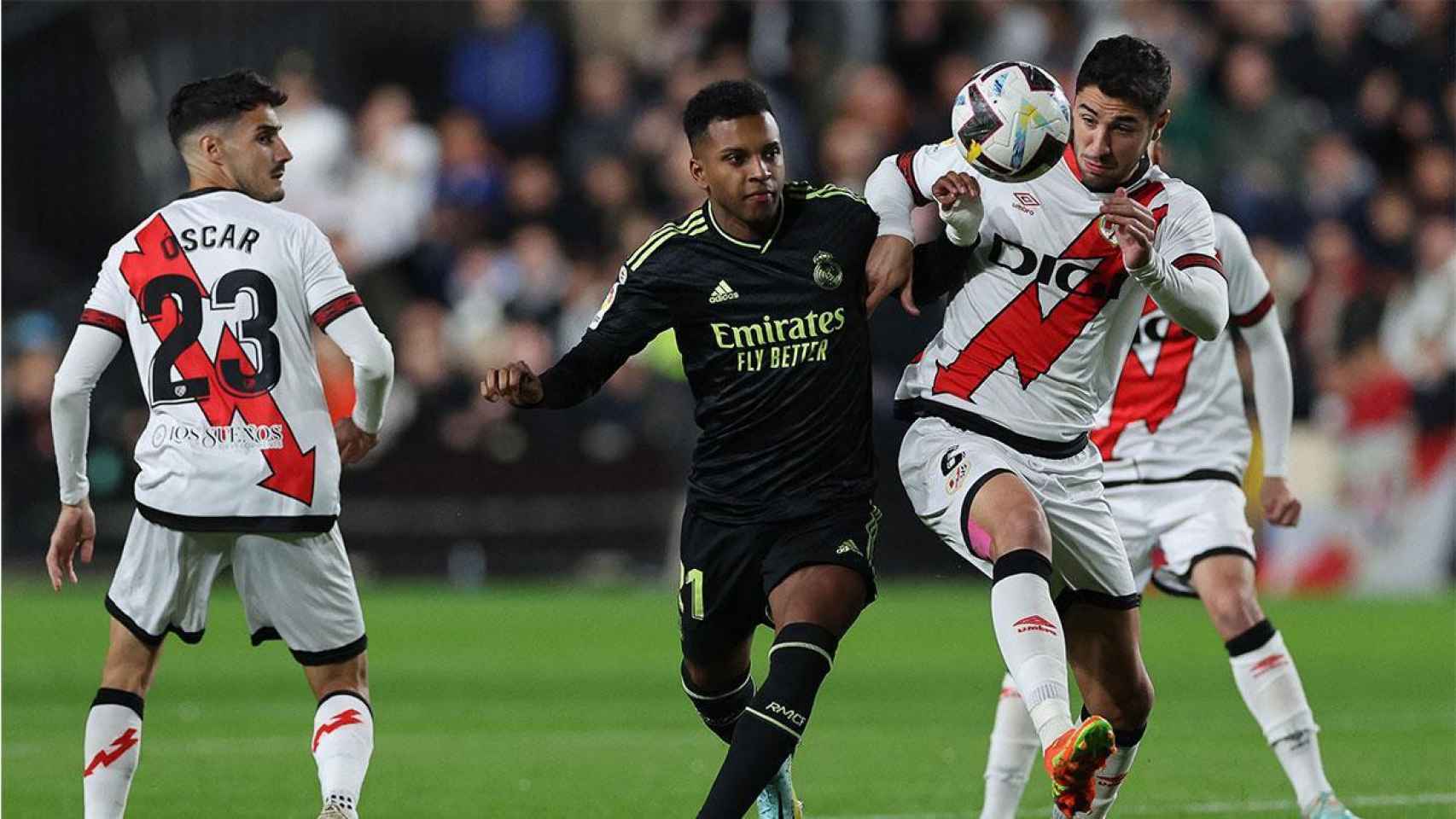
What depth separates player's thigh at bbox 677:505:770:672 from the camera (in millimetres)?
6922

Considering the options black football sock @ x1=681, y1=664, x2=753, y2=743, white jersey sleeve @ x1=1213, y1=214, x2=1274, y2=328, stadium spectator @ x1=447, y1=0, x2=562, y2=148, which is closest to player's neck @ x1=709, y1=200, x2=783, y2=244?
black football sock @ x1=681, y1=664, x2=753, y2=743

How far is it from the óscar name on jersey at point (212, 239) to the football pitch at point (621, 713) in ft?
7.68

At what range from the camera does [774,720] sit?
6.49 m

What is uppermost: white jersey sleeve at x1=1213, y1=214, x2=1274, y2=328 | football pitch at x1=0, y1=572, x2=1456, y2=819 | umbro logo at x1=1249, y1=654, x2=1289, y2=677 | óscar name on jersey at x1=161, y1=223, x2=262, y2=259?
óscar name on jersey at x1=161, y1=223, x2=262, y2=259

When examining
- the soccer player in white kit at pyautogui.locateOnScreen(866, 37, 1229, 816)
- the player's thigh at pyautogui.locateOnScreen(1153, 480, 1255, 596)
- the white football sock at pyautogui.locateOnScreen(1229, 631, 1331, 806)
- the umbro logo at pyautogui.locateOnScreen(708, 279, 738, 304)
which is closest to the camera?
the soccer player in white kit at pyautogui.locateOnScreen(866, 37, 1229, 816)

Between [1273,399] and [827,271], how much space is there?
242 cm

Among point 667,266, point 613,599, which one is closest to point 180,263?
point 667,266

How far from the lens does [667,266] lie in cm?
705

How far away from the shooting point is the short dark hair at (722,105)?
6.89 meters

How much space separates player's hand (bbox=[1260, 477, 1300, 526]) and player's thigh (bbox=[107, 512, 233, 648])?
12.5ft

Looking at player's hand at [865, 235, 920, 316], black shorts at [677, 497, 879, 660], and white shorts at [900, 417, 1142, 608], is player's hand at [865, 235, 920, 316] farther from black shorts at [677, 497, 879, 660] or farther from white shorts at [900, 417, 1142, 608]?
black shorts at [677, 497, 879, 660]

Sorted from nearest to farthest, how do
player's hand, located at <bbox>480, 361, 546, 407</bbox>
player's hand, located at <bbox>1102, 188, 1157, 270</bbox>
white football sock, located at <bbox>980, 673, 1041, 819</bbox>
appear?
player's hand, located at <bbox>1102, 188, 1157, 270</bbox> < player's hand, located at <bbox>480, 361, 546, 407</bbox> < white football sock, located at <bbox>980, 673, 1041, 819</bbox>

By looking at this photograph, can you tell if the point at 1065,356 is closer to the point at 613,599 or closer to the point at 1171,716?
the point at 1171,716

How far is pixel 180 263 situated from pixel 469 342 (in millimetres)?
12252
